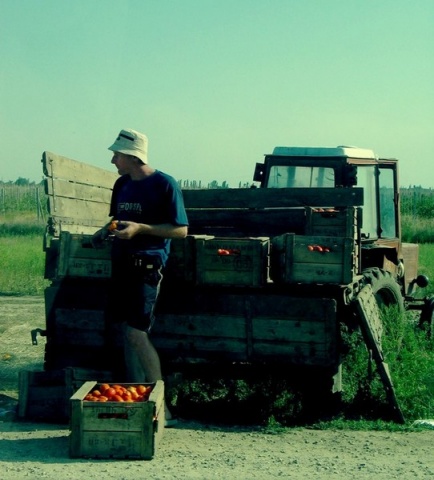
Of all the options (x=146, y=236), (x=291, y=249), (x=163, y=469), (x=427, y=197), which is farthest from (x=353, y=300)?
(x=427, y=197)

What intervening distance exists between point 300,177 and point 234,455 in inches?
195

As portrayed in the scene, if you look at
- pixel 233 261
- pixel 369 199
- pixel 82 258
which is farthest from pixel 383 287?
pixel 82 258

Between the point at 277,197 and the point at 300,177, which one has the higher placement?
the point at 300,177

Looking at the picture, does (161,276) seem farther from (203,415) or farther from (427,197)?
(427,197)

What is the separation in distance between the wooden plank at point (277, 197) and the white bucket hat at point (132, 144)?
1.83 meters

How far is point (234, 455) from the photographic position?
19.9 ft

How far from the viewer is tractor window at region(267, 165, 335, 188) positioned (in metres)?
10.1

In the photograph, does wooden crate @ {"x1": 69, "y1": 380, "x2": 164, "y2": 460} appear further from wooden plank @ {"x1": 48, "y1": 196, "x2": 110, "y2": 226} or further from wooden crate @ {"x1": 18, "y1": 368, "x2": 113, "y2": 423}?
wooden plank @ {"x1": 48, "y1": 196, "x2": 110, "y2": 226}

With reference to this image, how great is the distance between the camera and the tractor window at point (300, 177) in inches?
397

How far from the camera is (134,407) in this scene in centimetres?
594

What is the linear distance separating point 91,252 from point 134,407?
1.93 m

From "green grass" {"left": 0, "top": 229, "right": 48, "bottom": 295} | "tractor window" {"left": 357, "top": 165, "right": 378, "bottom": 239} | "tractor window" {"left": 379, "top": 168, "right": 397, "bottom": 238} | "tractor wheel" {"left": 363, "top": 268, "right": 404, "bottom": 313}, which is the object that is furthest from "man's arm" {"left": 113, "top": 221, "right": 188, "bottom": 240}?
"green grass" {"left": 0, "top": 229, "right": 48, "bottom": 295}

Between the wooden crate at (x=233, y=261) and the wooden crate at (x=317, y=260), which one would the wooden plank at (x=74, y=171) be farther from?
the wooden crate at (x=317, y=260)

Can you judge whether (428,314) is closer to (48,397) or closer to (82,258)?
(82,258)
